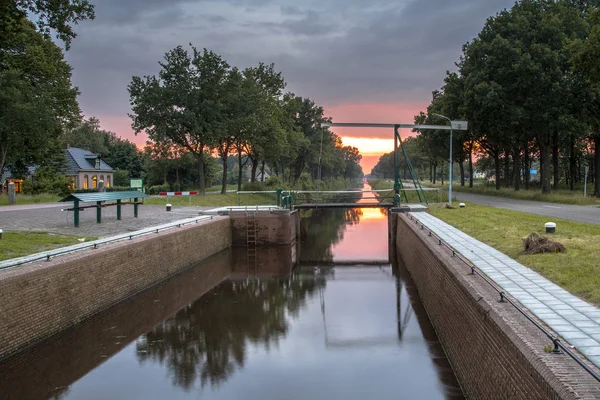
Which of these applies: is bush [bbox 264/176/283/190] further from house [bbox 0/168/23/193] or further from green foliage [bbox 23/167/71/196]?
house [bbox 0/168/23/193]

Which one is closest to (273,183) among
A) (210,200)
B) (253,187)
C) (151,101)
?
(253,187)

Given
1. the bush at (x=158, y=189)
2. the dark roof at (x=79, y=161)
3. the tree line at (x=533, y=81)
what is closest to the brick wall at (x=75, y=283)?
the tree line at (x=533, y=81)

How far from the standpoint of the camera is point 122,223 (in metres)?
19.6

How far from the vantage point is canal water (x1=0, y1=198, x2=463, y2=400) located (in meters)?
8.36

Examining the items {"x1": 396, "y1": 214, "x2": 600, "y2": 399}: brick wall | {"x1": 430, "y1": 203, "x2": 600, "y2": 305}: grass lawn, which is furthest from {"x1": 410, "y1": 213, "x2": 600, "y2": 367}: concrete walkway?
{"x1": 396, "y1": 214, "x2": 600, "y2": 399}: brick wall

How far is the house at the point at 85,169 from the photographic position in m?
50.1

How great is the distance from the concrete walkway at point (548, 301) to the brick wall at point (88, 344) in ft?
23.6

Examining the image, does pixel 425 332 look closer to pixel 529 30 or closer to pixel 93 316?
pixel 93 316

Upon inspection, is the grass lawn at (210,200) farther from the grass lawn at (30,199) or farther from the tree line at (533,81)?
the tree line at (533,81)

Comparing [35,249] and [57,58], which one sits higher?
[57,58]

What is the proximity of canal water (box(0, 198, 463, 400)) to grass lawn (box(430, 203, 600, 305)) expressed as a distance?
240 centimetres

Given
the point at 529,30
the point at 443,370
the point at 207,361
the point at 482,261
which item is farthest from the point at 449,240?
the point at 529,30

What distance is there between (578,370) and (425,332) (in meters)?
6.81

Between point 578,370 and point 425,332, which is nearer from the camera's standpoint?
point 578,370
